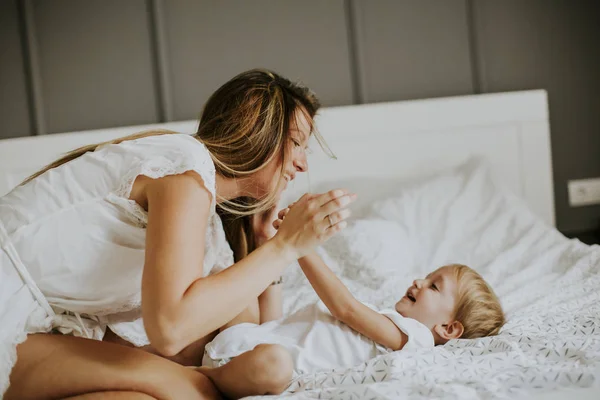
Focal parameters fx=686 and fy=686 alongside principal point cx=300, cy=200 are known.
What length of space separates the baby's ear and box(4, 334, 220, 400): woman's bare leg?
61cm

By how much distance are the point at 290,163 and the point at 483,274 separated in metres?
0.86

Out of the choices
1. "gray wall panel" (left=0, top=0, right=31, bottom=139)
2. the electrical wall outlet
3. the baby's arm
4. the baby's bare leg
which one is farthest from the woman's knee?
the electrical wall outlet

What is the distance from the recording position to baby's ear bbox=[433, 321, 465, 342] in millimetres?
1586

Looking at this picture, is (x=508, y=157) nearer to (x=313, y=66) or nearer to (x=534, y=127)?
(x=534, y=127)

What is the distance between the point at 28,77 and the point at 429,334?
167 cm

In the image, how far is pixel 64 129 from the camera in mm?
2422

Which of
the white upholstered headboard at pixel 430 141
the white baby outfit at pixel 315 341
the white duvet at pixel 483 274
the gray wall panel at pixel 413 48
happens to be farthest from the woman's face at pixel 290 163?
the gray wall panel at pixel 413 48

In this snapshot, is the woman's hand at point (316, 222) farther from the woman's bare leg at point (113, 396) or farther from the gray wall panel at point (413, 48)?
the gray wall panel at point (413, 48)

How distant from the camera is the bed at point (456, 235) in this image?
46.5 inches

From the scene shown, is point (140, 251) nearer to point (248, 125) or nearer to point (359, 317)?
point (248, 125)

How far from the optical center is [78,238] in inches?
49.5

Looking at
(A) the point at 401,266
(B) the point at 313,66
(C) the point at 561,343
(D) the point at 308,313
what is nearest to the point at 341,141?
(B) the point at 313,66

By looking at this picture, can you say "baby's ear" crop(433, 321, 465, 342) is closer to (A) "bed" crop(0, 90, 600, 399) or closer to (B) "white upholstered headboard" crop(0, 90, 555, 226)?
(A) "bed" crop(0, 90, 600, 399)

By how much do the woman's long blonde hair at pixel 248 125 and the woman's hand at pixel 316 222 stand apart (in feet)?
0.51
